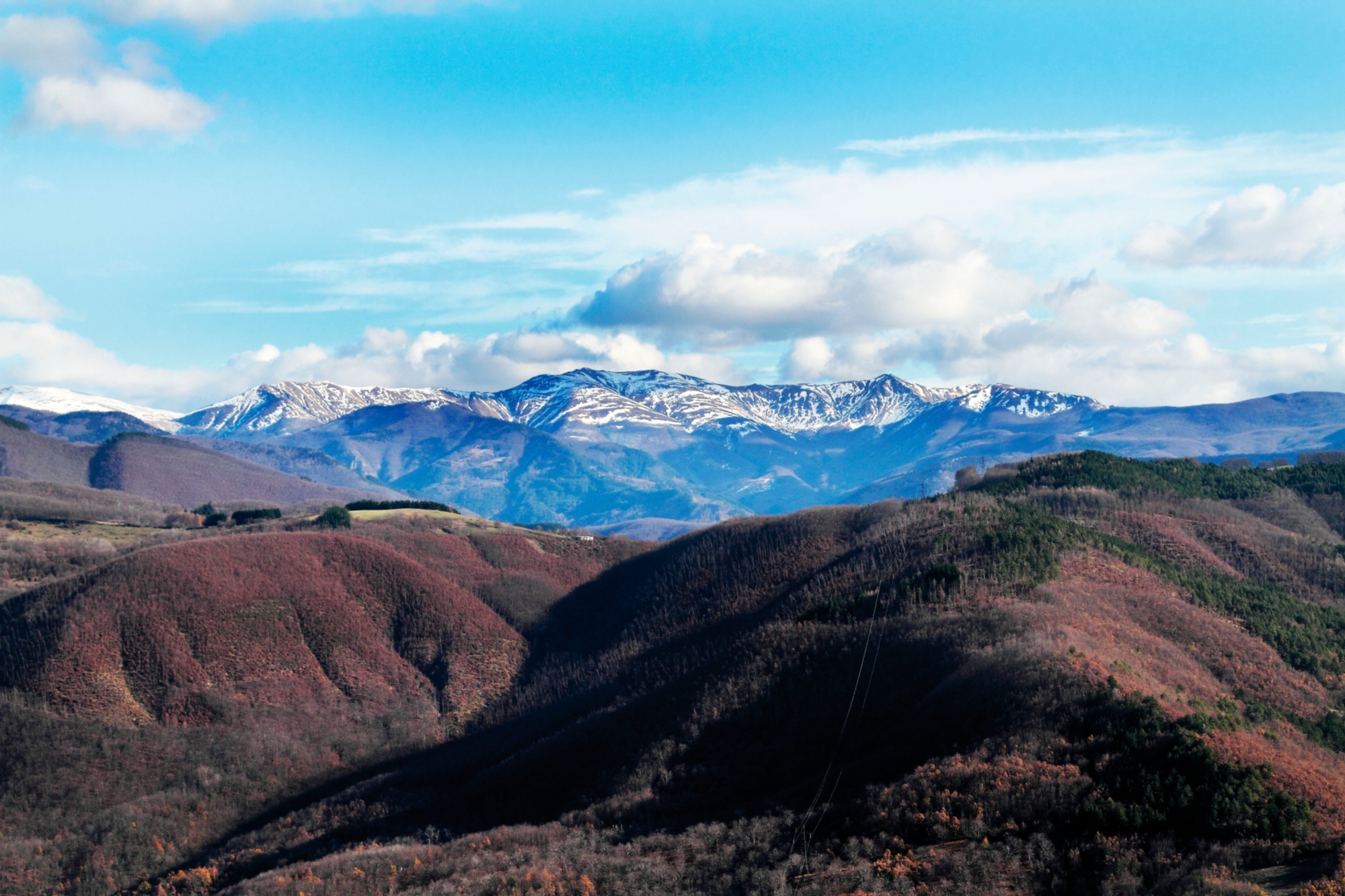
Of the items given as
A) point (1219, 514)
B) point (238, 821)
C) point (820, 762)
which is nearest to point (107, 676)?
point (238, 821)

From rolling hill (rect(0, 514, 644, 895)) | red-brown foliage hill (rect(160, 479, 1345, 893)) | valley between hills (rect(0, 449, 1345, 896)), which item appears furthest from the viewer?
rolling hill (rect(0, 514, 644, 895))

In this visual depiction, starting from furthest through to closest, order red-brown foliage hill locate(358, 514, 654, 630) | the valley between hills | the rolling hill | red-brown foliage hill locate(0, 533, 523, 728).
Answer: red-brown foliage hill locate(358, 514, 654, 630) < red-brown foliage hill locate(0, 533, 523, 728) < the rolling hill < the valley between hills

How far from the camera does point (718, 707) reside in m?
89.9

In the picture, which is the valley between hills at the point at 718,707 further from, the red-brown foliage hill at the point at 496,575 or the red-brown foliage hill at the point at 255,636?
the red-brown foliage hill at the point at 496,575

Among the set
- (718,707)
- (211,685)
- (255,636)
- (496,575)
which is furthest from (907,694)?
(496,575)

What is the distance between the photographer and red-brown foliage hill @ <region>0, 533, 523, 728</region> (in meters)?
132

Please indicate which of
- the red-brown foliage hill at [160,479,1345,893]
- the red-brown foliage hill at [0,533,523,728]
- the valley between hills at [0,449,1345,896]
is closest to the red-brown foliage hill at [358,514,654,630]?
the valley between hills at [0,449,1345,896]

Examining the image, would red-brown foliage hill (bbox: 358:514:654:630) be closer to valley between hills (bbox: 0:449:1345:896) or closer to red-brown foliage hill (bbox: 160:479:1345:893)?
valley between hills (bbox: 0:449:1345:896)

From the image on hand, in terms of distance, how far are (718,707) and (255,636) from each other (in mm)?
90308

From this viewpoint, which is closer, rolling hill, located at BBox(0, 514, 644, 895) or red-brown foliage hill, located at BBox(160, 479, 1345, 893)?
red-brown foliage hill, located at BBox(160, 479, 1345, 893)

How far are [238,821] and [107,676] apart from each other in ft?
116

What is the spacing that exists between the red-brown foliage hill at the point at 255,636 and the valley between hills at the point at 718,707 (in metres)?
0.55

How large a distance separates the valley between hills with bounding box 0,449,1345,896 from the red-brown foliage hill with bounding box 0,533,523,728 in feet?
1.81

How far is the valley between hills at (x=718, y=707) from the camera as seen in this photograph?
180ft
